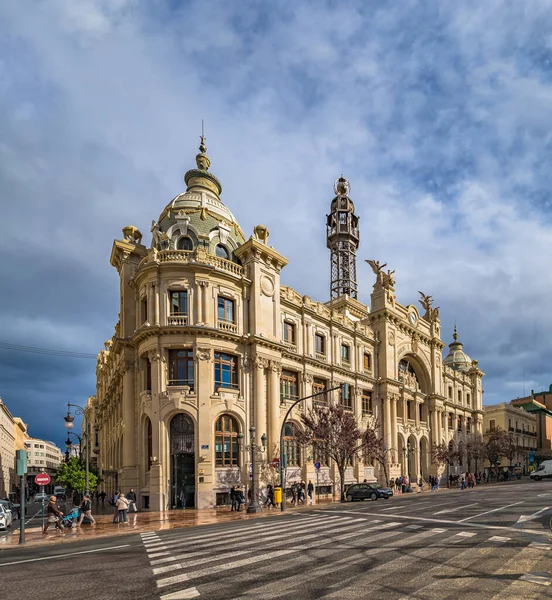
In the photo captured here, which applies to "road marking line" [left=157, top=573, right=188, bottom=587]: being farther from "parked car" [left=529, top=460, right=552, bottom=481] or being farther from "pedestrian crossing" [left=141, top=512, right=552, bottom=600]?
"parked car" [left=529, top=460, right=552, bottom=481]

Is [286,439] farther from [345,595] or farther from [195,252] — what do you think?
[345,595]

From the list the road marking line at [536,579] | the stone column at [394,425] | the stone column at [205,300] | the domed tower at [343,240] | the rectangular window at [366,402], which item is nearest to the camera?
the road marking line at [536,579]

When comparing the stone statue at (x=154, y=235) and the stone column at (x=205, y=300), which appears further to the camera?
the stone statue at (x=154, y=235)

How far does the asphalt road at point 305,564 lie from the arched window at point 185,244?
2266cm

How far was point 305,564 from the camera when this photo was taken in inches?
480

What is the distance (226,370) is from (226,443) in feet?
16.4

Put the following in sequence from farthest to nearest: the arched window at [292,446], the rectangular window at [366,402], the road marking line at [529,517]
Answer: the rectangular window at [366,402] → the arched window at [292,446] → the road marking line at [529,517]

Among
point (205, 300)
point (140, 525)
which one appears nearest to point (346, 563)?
point (140, 525)

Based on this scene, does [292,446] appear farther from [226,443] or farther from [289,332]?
[289,332]

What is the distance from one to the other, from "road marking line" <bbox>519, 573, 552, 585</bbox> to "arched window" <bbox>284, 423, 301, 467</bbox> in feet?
98.9

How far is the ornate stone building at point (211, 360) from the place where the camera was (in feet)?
113

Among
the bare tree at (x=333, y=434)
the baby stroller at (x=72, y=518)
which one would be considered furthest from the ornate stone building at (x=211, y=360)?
the baby stroller at (x=72, y=518)

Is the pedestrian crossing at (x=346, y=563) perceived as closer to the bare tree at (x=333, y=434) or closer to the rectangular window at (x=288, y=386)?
the bare tree at (x=333, y=434)

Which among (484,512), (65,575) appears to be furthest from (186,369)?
(65,575)
